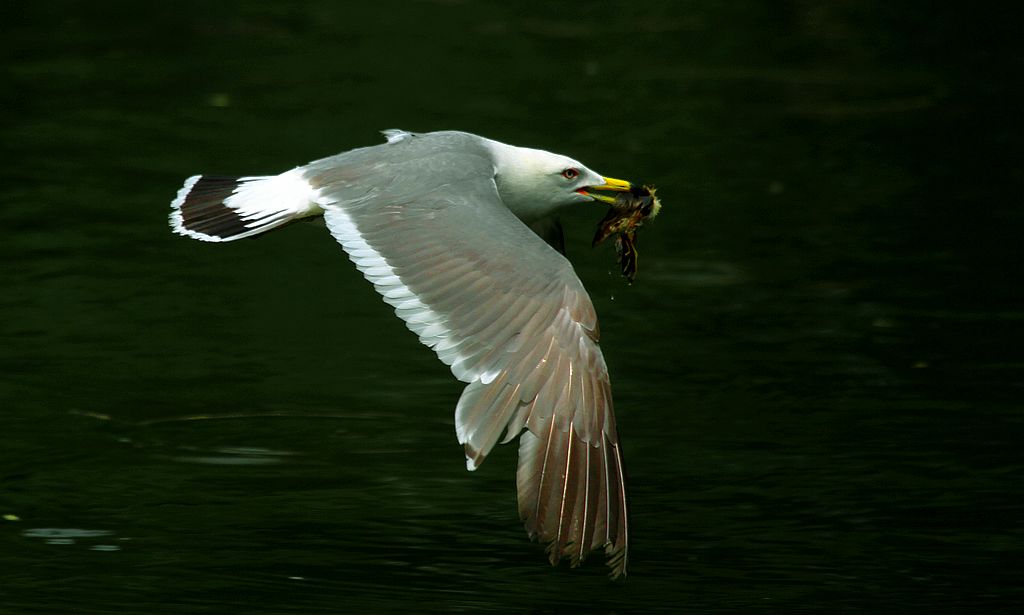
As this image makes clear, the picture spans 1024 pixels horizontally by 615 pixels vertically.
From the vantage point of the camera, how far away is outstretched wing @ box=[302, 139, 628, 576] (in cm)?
503

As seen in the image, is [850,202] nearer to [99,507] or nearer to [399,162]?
[399,162]

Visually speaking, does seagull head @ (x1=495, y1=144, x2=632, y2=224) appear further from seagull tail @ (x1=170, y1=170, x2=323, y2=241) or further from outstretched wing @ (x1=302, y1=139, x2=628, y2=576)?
seagull tail @ (x1=170, y1=170, x2=323, y2=241)

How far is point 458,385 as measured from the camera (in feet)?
23.6

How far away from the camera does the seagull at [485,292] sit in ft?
16.5

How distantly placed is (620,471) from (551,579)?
0.42 metres

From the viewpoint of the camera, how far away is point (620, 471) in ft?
16.8

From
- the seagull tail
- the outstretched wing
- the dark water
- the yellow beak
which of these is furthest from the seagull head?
the dark water

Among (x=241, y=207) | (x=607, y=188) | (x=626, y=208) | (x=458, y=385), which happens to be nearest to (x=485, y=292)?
(x=241, y=207)

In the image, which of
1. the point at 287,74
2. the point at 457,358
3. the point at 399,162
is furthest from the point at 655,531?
the point at 287,74

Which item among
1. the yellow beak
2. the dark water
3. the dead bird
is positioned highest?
the yellow beak

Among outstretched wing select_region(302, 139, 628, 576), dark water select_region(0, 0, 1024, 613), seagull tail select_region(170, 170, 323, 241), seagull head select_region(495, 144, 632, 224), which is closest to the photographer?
outstretched wing select_region(302, 139, 628, 576)

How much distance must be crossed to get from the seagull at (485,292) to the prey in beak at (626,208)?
0.37 meters

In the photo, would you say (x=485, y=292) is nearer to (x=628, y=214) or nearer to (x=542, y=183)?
(x=542, y=183)

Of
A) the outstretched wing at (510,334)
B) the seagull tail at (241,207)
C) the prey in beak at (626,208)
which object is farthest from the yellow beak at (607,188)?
the seagull tail at (241,207)
